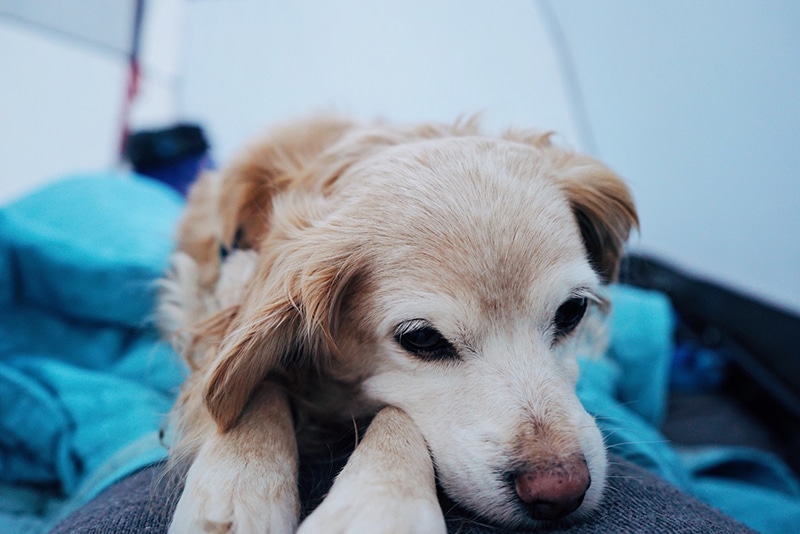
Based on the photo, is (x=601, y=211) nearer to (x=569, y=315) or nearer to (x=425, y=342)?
(x=569, y=315)

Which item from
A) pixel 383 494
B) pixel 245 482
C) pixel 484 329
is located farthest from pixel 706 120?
pixel 245 482

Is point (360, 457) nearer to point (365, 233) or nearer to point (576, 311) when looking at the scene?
point (365, 233)

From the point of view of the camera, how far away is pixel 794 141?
2396 mm

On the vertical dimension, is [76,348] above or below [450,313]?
below

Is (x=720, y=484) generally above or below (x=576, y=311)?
below

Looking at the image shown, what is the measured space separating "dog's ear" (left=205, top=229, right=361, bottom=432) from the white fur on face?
0.34 feet

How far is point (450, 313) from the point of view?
1242 mm

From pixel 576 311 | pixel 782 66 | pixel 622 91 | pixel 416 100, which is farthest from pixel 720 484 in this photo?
pixel 416 100

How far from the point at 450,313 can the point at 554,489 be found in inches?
16.6

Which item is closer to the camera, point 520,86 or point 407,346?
point 407,346

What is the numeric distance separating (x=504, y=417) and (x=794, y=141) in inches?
84.9

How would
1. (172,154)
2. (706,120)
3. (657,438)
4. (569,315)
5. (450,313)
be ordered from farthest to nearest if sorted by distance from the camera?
(172,154) < (706,120) < (657,438) < (569,315) < (450,313)

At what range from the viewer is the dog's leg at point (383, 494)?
91cm

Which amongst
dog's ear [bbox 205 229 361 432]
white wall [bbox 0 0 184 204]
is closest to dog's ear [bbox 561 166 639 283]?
dog's ear [bbox 205 229 361 432]
